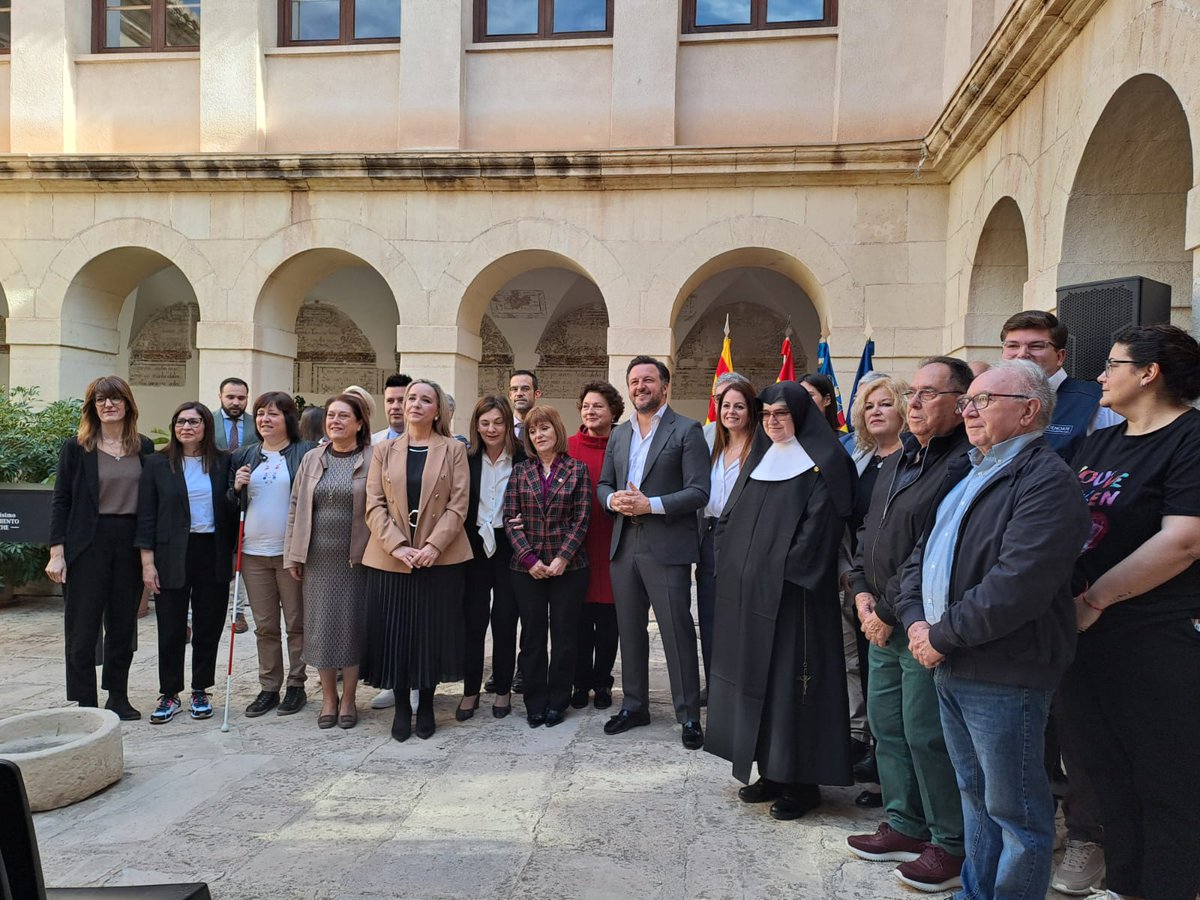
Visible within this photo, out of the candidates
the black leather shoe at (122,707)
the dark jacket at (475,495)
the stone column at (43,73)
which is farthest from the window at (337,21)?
the black leather shoe at (122,707)

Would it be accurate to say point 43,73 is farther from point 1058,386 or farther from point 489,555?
point 1058,386

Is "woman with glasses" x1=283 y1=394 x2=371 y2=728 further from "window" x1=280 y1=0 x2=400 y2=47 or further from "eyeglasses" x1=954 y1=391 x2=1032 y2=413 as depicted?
"window" x1=280 y1=0 x2=400 y2=47

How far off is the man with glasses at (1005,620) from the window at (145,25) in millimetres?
10644

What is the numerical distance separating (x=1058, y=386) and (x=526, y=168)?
6951mm

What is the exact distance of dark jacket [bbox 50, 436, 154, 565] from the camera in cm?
428

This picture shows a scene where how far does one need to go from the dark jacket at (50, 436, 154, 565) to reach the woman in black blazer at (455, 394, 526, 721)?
189cm

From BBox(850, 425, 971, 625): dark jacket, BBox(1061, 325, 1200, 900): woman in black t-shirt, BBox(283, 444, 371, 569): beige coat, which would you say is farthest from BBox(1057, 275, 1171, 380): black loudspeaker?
BBox(283, 444, 371, 569): beige coat

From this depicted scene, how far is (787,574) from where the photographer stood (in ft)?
10.8

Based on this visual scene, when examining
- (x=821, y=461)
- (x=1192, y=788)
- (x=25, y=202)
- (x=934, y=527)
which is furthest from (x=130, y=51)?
(x=1192, y=788)

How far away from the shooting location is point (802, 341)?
13094 millimetres

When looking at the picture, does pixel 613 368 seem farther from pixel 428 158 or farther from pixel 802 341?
pixel 802 341

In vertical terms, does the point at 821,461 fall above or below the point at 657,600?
above

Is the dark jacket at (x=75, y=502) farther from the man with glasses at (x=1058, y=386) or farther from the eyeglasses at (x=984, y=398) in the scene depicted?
the man with glasses at (x=1058, y=386)

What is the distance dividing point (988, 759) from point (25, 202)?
1141 cm
